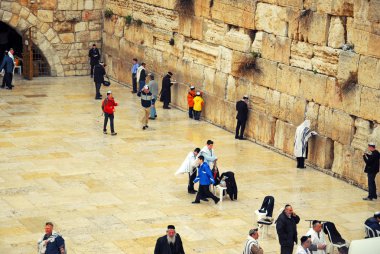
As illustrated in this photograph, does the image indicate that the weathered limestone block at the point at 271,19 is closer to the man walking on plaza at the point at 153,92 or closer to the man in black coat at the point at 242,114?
the man in black coat at the point at 242,114

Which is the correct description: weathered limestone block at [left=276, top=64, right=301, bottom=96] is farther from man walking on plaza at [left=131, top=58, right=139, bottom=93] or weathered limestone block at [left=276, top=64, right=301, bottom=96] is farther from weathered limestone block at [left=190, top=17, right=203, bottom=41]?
man walking on plaza at [left=131, top=58, right=139, bottom=93]

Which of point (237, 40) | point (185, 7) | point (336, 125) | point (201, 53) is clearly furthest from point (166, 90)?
Result: point (336, 125)

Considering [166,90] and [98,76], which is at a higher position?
[98,76]

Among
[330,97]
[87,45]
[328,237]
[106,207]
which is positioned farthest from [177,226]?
[87,45]

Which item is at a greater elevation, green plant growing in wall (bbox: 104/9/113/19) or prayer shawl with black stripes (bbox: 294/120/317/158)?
green plant growing in wall (bbox: 104/9/113/19)

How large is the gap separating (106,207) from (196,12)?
9299 millimetres

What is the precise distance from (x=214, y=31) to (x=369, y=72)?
21.2 feet

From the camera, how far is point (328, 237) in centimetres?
1591

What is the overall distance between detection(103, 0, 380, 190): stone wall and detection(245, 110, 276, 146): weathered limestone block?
0.08ft

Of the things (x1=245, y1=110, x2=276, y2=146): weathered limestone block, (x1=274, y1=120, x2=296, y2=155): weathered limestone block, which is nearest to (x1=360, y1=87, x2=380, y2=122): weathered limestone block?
(x1=274, y1=120, x2=296, y2=155): weathered limestone block

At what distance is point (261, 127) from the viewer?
74.5ft

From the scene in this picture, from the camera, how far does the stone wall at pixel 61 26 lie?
29734 mm

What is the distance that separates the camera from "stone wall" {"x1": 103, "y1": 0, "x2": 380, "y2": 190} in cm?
1945

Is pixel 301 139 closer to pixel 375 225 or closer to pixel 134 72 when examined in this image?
pixel 375 225
